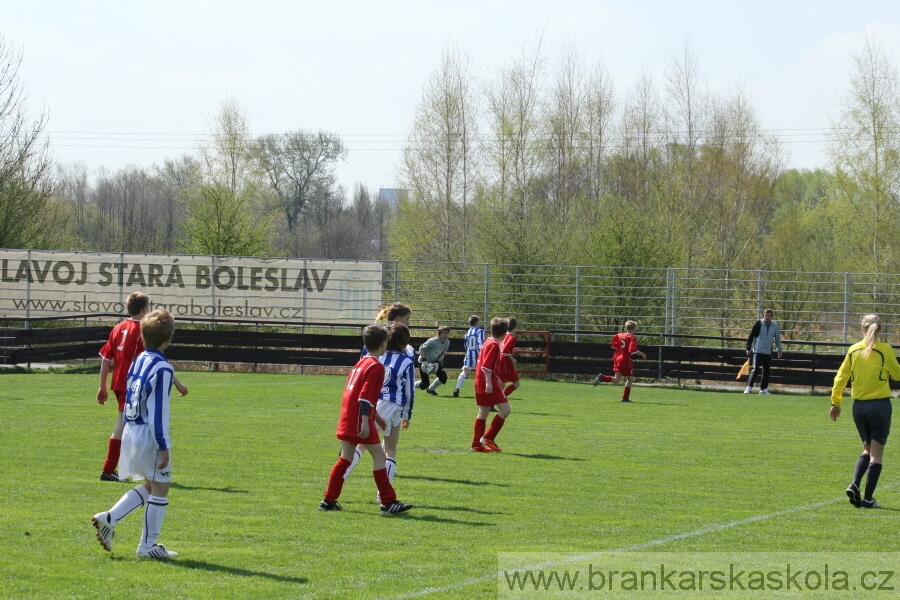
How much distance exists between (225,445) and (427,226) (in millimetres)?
33864

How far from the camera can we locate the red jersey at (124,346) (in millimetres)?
10758

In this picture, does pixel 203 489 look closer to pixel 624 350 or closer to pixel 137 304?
pixel 137 304

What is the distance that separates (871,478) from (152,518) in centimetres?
672

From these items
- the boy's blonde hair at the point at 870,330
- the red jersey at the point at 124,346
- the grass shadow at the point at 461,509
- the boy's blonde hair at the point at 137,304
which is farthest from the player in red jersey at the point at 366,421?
the boy's blonde hair at the point at 870,330

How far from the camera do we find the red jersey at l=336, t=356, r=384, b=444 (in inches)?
344

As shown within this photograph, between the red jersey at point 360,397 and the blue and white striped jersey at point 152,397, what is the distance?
1909mm

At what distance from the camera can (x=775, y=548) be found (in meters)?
7.89

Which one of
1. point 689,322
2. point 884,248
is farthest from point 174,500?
point 884,248

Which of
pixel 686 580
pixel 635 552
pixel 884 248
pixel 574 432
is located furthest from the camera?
pixel 884 248

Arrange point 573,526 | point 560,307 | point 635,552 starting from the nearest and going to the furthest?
point 635,552 → point 573,526 → point 560,307

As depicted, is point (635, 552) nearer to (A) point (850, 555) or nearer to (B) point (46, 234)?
(A) point (850, 555)

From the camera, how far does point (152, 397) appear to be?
7.08 meters

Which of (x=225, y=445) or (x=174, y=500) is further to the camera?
(x=225, y=445)

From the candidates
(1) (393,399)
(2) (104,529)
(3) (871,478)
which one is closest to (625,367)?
(3) (871,478)
